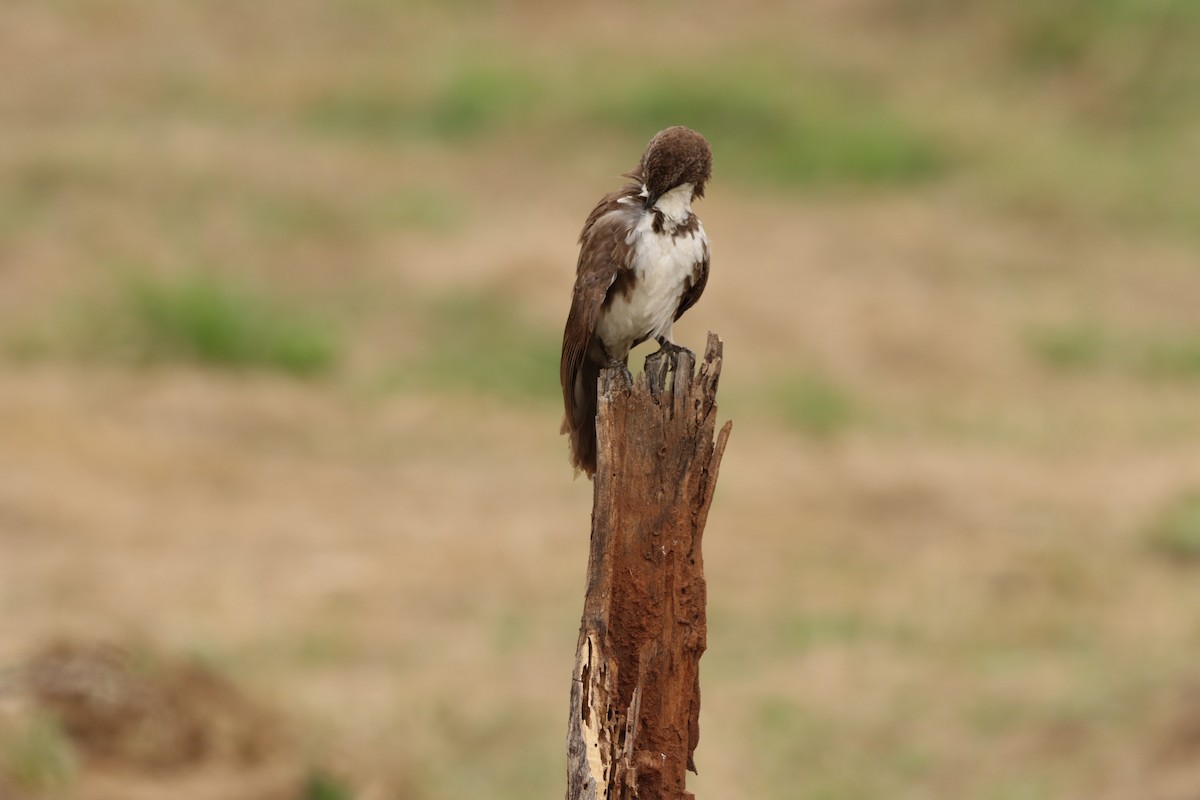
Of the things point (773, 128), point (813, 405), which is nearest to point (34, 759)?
point (813, 405)

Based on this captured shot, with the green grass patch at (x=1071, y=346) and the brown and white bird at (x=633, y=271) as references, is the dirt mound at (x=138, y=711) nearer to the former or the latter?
the brown and white bird at (x=633, y=271)

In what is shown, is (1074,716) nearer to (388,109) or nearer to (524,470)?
(524,470)

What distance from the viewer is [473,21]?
97.4ft

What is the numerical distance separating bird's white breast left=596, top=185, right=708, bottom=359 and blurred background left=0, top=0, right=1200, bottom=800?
13.5ft

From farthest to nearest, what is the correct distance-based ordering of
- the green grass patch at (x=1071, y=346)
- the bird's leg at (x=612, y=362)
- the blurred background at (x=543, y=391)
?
the green grass patch at (x=1071, y=346), the blurred background at (x=543, y=391), the bird's leg at (x=612, y=362)

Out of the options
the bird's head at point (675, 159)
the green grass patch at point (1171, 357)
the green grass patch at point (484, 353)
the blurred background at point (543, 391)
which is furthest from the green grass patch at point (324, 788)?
the green grass patch at point (1171, 357)

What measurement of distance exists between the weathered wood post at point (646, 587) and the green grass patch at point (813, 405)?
10893mm

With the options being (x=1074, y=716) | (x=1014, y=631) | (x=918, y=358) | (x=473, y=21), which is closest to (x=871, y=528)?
(x=1014, y=631)

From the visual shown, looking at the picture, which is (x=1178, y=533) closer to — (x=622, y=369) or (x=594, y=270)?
(x=594, y=270)

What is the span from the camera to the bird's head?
5.37 m

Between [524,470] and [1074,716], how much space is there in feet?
17.9

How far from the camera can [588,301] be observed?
5629mm

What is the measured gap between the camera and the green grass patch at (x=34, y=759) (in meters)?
8.32

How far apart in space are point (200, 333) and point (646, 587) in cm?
1220
